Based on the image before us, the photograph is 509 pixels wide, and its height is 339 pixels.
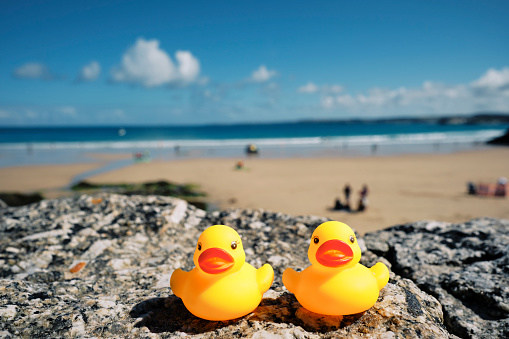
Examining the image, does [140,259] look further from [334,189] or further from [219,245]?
[334,189]

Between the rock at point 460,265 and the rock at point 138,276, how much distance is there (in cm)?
21

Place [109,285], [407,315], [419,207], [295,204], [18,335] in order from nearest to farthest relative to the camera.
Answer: [18,335] < [407,315] < [109,285] < [419,207] < [295,204]

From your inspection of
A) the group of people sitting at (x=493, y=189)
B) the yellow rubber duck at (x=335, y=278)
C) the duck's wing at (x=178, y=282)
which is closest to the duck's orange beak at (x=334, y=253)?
the yellow rubber duck at (x=335, y=278)

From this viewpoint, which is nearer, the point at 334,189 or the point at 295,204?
the point at 295,204

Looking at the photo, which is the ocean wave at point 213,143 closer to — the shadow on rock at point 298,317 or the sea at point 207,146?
the sea at point 207,146

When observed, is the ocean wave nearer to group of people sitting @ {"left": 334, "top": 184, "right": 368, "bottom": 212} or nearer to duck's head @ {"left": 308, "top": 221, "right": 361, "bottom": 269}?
group of people sitting @ {"left": 334, "top": 184, "right": 368, "bottom": 212}

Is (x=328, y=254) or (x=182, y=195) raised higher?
(x=328, y=254)

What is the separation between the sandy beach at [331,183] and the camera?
12.4 metres

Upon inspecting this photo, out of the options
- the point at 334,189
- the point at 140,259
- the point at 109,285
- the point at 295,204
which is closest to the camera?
the point at 109,285

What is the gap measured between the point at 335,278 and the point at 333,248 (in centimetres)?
23

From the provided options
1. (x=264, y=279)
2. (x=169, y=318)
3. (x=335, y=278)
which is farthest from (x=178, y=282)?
(x=335, y=278)

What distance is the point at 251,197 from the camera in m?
15.0

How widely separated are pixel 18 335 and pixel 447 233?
147 inches

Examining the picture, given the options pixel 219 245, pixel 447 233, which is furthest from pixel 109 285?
pixel 447 233
